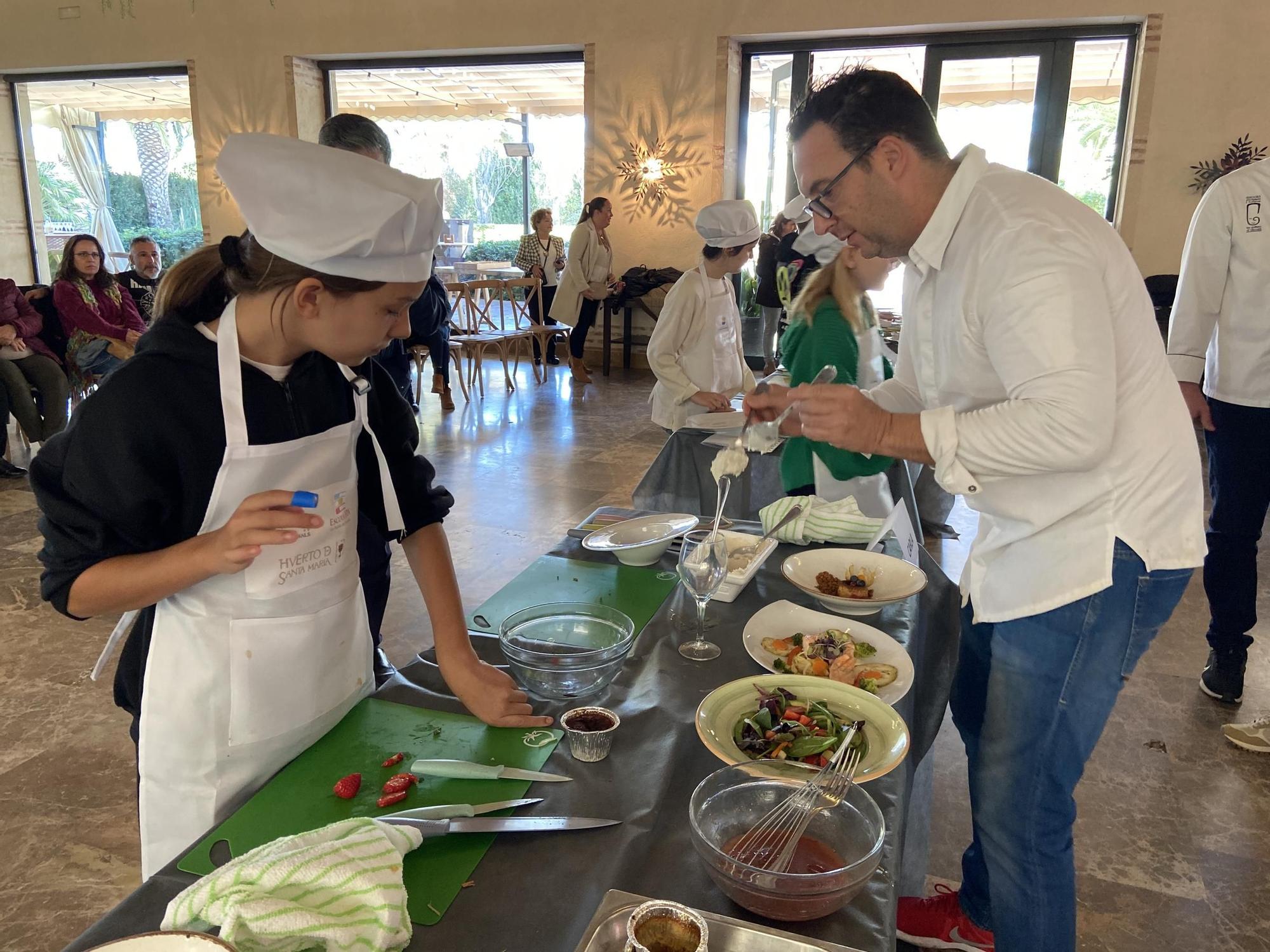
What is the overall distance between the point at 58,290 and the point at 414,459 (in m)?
5.54

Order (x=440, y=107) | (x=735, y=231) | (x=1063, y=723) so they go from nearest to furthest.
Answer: (x=1063, y=723) < (x=735, y=231) < (x=440, y=107)

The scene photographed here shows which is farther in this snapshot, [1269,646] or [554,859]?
[1269,646]

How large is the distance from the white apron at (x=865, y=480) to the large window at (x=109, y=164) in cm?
1045

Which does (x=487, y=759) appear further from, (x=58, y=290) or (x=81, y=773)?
(x=58, y=290)

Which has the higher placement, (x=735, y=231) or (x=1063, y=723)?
(x=735, y=231)

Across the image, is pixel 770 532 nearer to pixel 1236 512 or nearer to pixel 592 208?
pixel 1236 512

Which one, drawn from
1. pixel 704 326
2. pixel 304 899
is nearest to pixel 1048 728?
pixel 304 899

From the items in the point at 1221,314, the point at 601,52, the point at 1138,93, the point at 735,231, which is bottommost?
the point at 1221,314

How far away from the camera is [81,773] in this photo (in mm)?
2361

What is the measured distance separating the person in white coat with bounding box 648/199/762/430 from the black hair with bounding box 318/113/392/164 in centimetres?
132

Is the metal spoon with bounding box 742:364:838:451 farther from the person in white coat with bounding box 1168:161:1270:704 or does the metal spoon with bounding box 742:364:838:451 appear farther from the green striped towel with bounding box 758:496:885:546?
the person in white coat with bounding box 1168:161:1270:704

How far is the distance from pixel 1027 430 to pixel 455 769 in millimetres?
820

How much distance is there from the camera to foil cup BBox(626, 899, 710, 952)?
28.2 inches

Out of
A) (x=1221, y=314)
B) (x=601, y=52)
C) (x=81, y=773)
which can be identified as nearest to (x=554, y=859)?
(x=81, y=773)
